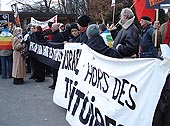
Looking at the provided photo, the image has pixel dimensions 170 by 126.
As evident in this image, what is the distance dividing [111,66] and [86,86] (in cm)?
88

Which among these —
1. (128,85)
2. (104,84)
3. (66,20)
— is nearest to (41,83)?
(104,84)

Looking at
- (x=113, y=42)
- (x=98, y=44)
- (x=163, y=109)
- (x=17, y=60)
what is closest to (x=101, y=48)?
(x=98, y=44)

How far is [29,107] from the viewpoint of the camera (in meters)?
7.21

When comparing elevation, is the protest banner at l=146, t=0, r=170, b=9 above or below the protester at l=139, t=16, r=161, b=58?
above

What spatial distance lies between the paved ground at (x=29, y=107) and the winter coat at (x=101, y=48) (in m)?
1.46

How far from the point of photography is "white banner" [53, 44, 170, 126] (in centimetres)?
348

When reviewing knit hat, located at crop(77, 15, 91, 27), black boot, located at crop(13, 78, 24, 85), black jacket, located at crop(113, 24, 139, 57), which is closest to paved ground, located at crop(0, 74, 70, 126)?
black boot, located at crop(13, 78, 24, 85)

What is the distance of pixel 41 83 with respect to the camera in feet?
34.4

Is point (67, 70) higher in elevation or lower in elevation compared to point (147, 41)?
lower

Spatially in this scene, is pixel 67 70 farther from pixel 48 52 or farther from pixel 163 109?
pixel 163 109

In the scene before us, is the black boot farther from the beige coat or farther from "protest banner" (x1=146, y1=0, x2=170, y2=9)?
"protest banner" (x1=146, y1=0, x2=170, y2=9)

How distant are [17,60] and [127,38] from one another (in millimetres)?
5162

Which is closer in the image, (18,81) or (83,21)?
(83,21)

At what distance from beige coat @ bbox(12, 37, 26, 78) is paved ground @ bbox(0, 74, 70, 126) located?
0.41 metres
